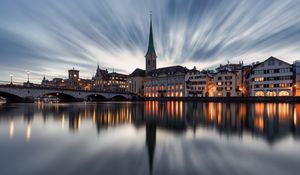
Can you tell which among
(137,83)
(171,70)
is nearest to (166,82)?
(171,70)

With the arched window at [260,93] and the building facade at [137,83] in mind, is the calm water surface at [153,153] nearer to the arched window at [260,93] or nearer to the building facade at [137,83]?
the arched window at [260,93]

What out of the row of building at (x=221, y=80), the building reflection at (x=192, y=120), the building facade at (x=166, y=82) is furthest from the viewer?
the building facade at (x=166, y=82)

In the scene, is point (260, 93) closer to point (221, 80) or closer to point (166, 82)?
point (221, 80)

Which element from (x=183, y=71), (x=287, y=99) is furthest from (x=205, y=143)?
(x=183, y=71)

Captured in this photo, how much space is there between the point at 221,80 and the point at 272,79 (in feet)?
62.4

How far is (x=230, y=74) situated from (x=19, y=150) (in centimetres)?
8153

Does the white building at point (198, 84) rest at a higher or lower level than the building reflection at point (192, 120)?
higher

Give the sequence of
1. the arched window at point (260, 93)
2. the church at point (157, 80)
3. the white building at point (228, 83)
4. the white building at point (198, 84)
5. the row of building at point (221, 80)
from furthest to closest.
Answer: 1. the church at point (157, 80)
2. the white building at point (198, 84)
3. the white building at point (228, 83)
4. the arched window at point (260, 93)
5. the row of building at point (221, 80)

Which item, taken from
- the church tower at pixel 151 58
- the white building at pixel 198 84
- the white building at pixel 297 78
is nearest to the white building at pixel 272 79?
the white building at pixel 297 78

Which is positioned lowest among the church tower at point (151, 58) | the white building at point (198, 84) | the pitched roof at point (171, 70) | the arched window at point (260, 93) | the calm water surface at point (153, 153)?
the calm water surface at point (153, 153)

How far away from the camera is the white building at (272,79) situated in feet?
210

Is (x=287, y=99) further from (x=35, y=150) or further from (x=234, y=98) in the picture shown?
(x=35, y=150)

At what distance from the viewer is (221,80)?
266 ft

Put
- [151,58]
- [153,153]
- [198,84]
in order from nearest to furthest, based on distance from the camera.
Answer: [153,153] < [198,84] < [151,58]
